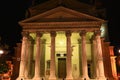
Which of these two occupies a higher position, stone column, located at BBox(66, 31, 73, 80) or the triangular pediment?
the triangular pediment

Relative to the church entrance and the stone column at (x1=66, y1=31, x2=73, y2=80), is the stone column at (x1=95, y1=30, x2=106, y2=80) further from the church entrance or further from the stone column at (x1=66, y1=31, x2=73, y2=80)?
the church entrance

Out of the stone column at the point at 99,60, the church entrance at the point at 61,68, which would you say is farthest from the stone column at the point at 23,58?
the stone column at the point at 99,60

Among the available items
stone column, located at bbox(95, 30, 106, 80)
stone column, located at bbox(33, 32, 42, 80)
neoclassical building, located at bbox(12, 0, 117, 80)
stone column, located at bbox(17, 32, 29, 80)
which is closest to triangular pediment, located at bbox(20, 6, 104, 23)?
neoclassical building, located at bbox(12, 0, 117, 80)

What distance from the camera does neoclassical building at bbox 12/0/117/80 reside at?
28656 mm

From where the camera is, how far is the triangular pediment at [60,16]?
2994 centimetres

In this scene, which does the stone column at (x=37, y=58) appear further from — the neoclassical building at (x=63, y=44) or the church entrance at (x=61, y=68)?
the church entrance at (x=61, y=68)

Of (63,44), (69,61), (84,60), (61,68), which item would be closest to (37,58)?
(69,61)

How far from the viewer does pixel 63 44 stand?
3384 centimetres

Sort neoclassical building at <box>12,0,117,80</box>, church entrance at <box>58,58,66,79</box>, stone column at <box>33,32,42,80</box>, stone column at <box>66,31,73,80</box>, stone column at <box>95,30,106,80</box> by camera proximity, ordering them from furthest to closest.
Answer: church entrance at <box>58,58,66,79</box> → neoclassical building at <box>12,0,117,80</box> → stone column at <box>33,32,42,80</box> → stone column at <box>66,31,73,80</box> → stone column at <box>95,30,106,80</box>

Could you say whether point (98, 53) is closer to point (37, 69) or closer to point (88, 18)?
point (88, 18)

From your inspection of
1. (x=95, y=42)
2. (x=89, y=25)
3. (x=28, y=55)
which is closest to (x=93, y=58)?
(x=95, y=42)

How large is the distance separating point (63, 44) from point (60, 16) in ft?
18.2

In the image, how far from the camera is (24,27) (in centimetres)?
3031

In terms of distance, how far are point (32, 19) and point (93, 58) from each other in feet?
36.0
